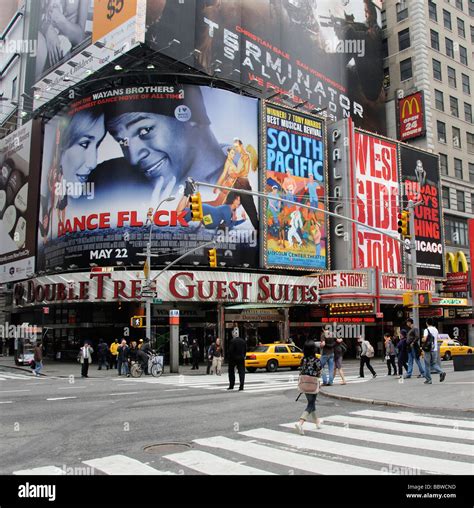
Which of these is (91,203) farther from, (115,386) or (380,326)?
(380,326)

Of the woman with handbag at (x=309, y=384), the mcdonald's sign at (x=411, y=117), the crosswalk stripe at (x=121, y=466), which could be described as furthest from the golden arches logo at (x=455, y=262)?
the crosswalk stripe at (x=121, y=466)

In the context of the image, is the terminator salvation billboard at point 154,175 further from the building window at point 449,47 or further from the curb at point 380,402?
the building window at point 449,47

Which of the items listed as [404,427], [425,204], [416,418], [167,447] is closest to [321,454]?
[167,447]

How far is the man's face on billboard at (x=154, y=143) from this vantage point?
38.7 meters

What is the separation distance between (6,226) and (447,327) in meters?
46.6

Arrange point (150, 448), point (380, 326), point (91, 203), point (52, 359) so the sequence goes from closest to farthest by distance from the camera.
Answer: point (150, 448), point (91, 203), point (52, 359), point (380, 326)

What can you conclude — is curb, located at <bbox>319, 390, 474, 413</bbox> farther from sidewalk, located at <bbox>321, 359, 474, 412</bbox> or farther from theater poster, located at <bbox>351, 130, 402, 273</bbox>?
theater poster, located at <bbox>351, 130, 402, 273</bbox>

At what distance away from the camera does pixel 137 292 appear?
3669 centimetres

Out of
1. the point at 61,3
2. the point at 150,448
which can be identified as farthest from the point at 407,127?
the point at 150,448

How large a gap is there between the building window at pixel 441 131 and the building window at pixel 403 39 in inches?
382

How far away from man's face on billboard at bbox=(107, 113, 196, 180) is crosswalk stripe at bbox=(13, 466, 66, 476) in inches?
1268

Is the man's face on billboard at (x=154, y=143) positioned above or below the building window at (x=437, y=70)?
below

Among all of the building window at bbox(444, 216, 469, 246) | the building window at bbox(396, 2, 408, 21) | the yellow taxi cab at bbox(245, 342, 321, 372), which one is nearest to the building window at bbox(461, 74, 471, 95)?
the building window at bbox(396, 2, 408, 21)

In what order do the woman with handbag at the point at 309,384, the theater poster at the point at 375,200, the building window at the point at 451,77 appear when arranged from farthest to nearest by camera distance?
the building window at the point at 451,77, the theater poster at the point at 375,200, the woman with handbag at the point at 309,384
